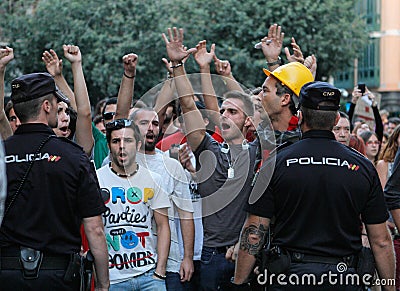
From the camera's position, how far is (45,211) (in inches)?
201

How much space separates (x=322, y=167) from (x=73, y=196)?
5.08 feet

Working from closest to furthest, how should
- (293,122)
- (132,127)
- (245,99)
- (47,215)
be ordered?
(47,215), (293,122), (132,127), (245,99)

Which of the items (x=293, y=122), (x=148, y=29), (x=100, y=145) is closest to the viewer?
(x=293, y=122)

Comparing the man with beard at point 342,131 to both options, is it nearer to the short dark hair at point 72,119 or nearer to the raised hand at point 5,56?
the short dark hair at point 72,119

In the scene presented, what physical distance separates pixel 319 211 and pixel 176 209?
78.1 inches

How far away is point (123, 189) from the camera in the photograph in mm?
6258

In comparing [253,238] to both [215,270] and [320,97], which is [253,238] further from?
[215,270]

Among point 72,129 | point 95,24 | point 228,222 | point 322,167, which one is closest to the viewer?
point 322,167

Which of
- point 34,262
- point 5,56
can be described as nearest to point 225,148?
point 5,56

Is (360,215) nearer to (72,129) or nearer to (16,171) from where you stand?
(16,171)

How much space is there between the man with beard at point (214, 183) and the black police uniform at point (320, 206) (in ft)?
4.67

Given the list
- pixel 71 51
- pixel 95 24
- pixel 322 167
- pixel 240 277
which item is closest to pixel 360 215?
pixel 322 167

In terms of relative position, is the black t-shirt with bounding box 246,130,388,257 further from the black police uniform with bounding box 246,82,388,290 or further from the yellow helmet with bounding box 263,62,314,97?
the yellow helmet with bounding box 263,62,314,97

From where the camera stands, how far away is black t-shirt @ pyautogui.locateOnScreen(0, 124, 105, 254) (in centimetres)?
511
